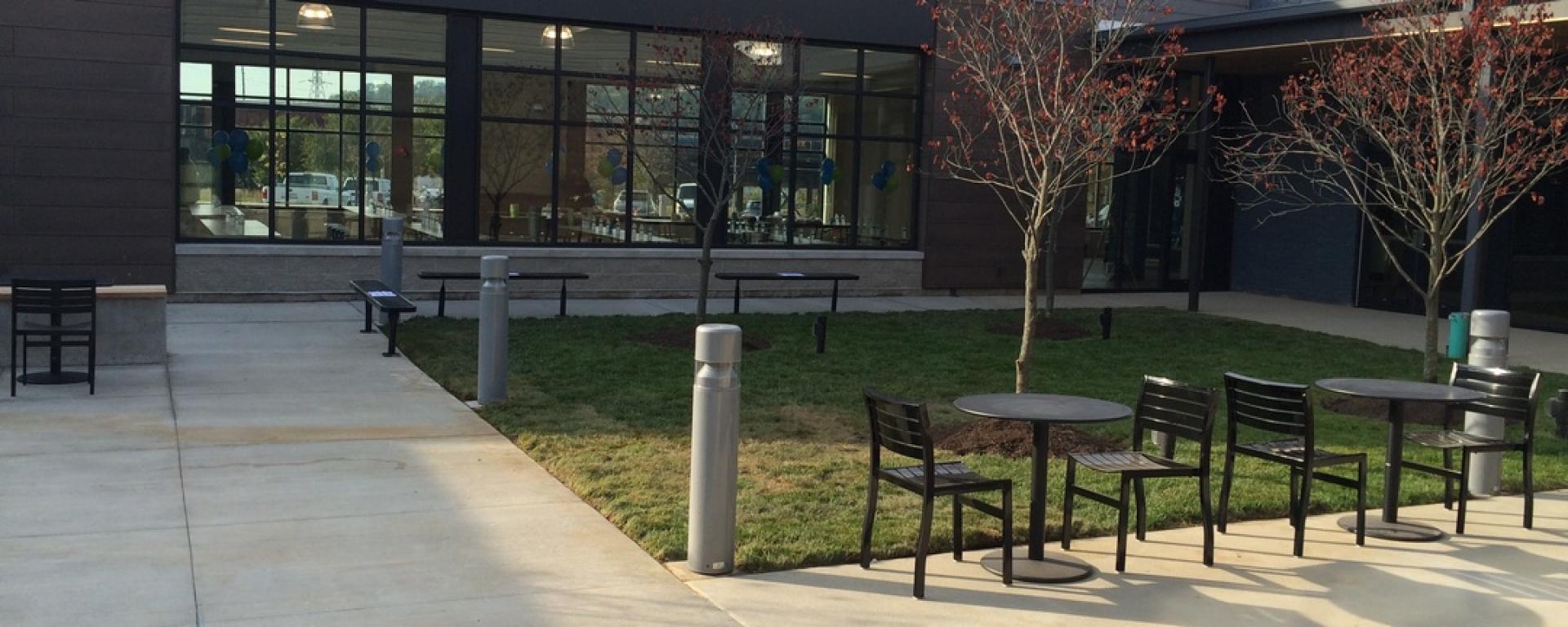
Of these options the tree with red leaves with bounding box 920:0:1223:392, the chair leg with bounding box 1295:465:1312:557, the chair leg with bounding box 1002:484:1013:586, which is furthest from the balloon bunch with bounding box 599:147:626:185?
the chair leg with bounding box 1002:484:1013:586

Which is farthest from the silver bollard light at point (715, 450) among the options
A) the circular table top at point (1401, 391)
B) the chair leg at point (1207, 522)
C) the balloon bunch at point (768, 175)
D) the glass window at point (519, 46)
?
the balloon bunch at point (768, 175)

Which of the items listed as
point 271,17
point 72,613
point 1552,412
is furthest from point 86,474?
point 271,17

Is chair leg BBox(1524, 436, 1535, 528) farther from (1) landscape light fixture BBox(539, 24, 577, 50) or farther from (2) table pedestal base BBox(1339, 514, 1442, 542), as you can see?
(1) landscape light fixture BBox(539, 24, 577, 50)

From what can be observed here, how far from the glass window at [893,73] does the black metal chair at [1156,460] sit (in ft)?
47.6

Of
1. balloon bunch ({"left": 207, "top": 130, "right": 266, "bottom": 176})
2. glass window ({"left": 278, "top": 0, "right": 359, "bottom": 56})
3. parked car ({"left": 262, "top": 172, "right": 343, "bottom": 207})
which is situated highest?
glass window ({"left": 278, "top": 0, "right": 359, "bottom": 56})

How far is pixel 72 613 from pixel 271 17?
44.2 ft

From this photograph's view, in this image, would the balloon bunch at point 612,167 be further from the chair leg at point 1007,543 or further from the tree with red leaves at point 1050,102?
the chair leg at point 1007,543

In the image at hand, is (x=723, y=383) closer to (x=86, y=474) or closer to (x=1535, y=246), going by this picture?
(x=86, y=474)

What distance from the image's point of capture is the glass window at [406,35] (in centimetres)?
1817

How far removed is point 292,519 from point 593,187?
1292 centimetres

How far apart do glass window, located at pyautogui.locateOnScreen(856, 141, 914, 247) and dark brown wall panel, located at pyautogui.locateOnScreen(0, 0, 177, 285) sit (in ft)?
31.5

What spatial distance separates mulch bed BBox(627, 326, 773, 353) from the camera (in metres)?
14.5

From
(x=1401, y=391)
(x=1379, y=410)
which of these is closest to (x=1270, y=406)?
(x=1401, y=391)

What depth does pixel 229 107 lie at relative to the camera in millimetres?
17516
